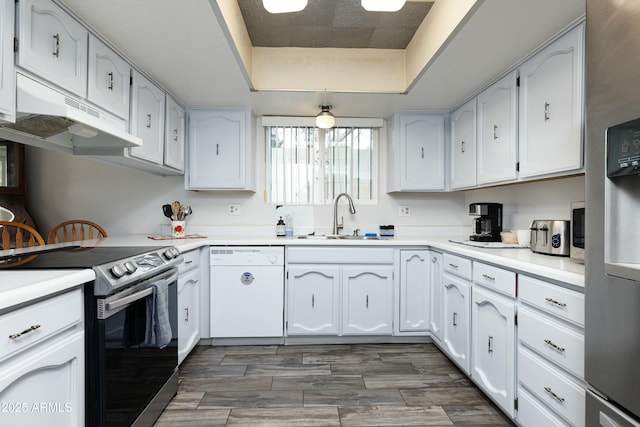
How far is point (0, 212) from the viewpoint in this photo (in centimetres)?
192

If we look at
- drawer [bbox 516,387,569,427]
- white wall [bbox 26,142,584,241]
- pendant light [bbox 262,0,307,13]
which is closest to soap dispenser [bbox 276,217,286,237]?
white wall [bbox 26,142,584,241]

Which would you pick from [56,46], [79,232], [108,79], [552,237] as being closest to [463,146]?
[552,237]

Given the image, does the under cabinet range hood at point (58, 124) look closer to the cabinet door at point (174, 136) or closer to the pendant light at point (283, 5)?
the cabinet door at point (174, 136)

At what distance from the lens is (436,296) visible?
2.51 metres

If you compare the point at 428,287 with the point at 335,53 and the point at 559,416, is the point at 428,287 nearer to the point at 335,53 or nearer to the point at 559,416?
the point at 559,416

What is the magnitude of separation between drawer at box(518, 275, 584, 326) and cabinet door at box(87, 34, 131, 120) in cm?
231

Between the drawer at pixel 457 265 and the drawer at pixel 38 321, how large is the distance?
77.1 inches

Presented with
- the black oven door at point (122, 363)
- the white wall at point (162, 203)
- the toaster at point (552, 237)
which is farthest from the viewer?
the white wall at point (162, 203)

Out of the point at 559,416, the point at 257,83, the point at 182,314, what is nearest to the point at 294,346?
the point at 182,314

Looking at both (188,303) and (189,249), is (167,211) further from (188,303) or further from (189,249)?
(188,303)

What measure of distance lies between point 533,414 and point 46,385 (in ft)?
6.07

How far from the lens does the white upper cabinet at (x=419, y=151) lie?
9.60 feet

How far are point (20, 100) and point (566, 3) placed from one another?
2.28 meters

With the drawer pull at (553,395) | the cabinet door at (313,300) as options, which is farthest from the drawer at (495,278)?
the cabinet door at (313,300)
